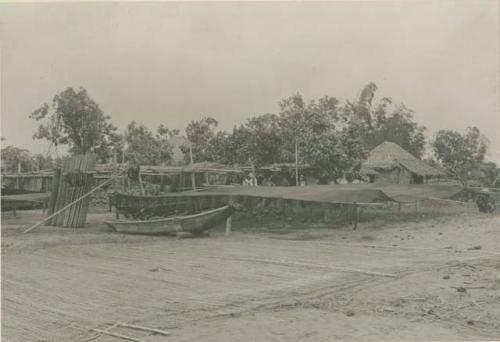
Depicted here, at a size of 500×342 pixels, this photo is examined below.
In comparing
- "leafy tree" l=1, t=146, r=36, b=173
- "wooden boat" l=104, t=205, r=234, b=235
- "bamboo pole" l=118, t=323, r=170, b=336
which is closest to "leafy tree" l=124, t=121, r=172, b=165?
"leafy tree" l=1, t=146, r=36, b=173

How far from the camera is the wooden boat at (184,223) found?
1217 centimetres

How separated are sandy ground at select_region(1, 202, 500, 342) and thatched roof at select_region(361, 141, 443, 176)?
45.7 ft

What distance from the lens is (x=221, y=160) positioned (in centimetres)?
2073

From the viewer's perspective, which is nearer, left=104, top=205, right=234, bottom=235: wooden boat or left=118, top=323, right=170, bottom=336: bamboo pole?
left=118, top=323, right=170, bottom=336: bamboo pole

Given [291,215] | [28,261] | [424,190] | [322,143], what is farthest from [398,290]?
[322,143]

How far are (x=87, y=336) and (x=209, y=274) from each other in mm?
2778

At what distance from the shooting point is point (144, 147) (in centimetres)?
2617

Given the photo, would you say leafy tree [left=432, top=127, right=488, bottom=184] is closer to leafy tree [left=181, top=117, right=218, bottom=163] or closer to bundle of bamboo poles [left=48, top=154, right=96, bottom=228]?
leafy tree [left=181, top=117, right=218, bottom=163]

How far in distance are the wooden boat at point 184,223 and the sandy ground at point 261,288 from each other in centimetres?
130

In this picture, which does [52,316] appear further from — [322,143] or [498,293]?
[322,143]

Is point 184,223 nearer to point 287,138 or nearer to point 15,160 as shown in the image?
point 287,138

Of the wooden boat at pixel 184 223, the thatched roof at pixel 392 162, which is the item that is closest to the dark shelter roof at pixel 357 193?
the wooden boat at pixel 184 223

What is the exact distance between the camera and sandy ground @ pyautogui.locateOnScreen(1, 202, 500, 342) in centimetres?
459

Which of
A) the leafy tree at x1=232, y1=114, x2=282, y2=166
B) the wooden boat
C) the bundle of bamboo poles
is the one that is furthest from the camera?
the leafy tree at x1=232, y1=114, x2=282, y2=166
